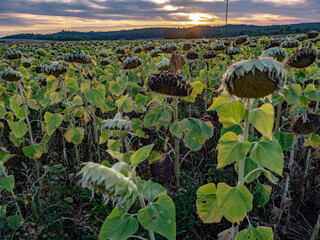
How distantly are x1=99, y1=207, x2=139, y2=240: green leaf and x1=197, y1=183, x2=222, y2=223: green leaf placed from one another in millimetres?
389

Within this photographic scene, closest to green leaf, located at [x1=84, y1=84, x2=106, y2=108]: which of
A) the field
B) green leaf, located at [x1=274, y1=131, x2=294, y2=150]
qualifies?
the field

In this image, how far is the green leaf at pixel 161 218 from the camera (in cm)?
103

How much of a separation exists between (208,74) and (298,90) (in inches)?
72.2

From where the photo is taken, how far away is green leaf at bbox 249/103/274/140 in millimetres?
1063

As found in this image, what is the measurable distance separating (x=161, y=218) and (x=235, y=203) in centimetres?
30

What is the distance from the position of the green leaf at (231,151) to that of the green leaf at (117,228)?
0.42m

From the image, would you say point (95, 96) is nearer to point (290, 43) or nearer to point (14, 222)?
point (14, 222)

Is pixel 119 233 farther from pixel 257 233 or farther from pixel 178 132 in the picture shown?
pixel 178 132

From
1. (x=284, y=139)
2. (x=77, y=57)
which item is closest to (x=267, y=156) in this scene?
(x=284, y=139)

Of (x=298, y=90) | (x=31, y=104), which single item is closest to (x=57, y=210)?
(x=31, y=104)

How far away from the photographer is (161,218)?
105 cm

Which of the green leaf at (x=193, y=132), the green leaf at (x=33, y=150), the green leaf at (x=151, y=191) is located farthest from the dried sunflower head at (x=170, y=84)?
the green leaf at (x=33, y=150)

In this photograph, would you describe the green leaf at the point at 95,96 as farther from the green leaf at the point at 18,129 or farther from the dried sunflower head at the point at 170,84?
the dried sunflower head at the point at 170,84

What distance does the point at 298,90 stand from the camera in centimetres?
251
